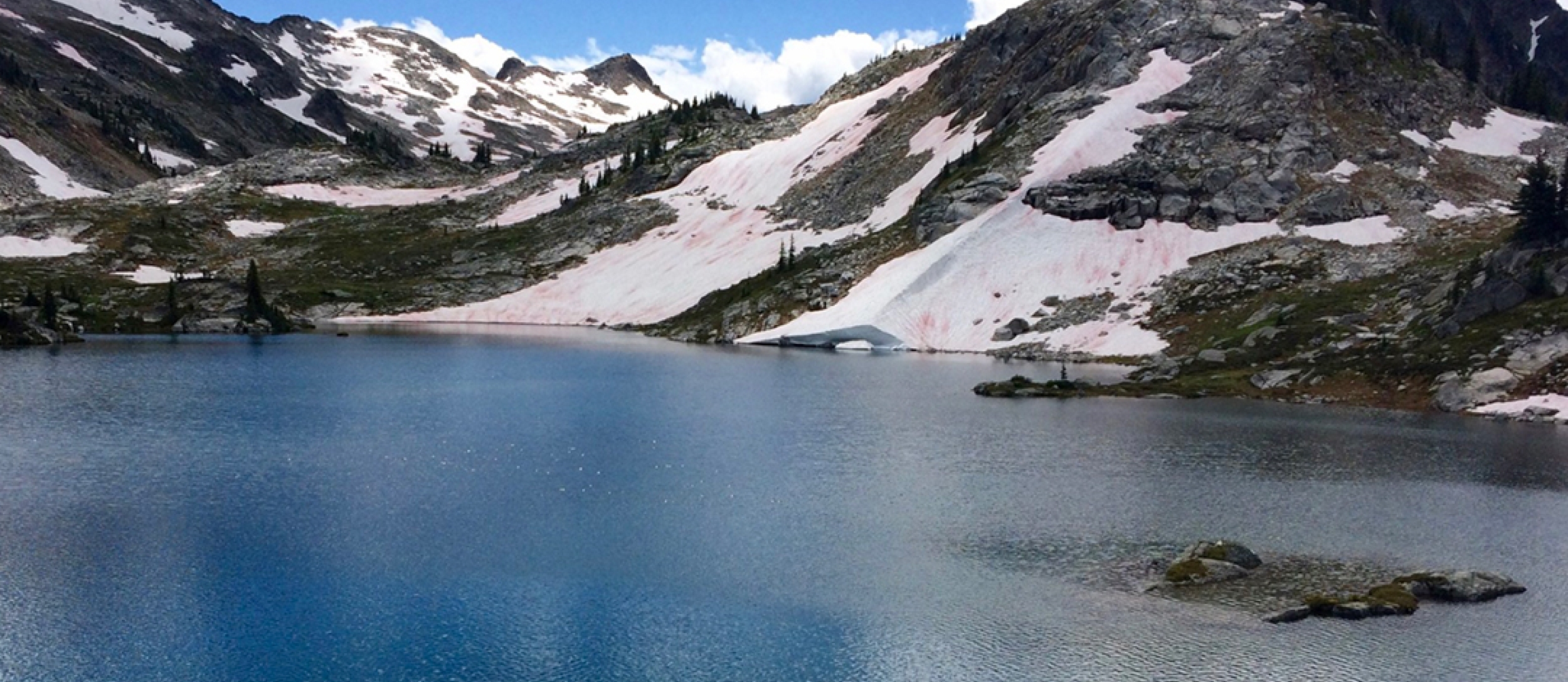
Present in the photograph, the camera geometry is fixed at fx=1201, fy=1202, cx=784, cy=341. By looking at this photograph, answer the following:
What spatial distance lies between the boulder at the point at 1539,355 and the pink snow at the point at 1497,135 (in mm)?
76214

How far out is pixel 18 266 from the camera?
613 feet

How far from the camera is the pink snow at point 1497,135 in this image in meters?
153

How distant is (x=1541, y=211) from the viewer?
314 ft

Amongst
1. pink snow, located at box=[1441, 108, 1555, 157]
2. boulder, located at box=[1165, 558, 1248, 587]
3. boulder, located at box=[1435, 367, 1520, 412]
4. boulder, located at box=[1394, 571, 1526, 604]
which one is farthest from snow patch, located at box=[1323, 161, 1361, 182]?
boulder, located at box=[1165, 558, 1248, 587]

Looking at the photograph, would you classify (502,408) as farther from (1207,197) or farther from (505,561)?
(1207,197)

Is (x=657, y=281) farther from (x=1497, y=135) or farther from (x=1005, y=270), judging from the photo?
(x=1497, y=135)

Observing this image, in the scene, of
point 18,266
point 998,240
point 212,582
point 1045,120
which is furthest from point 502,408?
point 18,266

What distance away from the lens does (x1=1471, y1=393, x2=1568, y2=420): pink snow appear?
8075 centimetres

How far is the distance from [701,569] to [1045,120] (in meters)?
135

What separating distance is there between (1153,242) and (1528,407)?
60177 millimetres

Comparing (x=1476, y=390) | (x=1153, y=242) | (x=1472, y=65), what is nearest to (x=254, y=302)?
(x=1153, y=242)

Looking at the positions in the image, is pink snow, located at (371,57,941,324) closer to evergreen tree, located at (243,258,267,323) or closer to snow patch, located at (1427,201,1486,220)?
evergreen tree, located at (243,258,267,323)

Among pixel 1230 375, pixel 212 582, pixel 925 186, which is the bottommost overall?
pixel 212 582

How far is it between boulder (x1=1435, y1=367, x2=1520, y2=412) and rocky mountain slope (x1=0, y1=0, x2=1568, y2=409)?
20 centimetres
